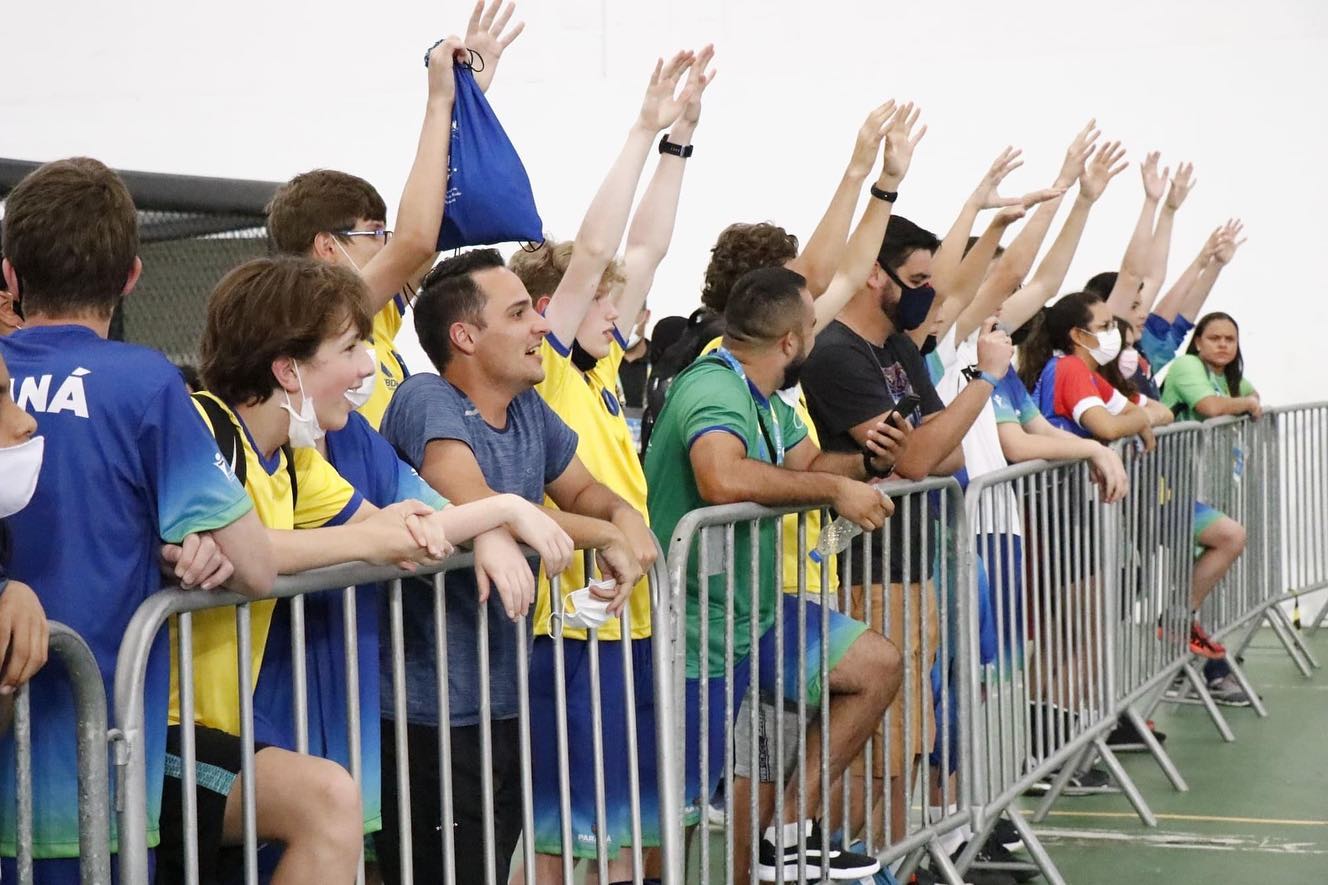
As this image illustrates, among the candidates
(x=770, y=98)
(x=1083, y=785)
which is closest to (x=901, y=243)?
(x=1083, y=785)

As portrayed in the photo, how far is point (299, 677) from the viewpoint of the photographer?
2291mm

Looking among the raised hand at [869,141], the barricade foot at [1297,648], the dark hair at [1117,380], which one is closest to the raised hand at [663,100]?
the raised hand at [869,141]

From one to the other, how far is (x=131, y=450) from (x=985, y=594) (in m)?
2.80

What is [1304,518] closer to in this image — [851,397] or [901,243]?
[901,243]

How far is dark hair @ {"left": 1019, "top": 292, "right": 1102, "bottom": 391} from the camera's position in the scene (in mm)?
6367

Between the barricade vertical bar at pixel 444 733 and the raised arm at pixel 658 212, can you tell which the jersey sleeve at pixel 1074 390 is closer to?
the raised arm at pixel 658 212

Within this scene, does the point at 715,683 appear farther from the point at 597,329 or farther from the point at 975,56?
the point at 975,56

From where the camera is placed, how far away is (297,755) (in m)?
2.28

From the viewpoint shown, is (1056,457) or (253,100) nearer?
(1056,457)

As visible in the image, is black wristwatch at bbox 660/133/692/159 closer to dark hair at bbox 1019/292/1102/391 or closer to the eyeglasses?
the eyeglasses

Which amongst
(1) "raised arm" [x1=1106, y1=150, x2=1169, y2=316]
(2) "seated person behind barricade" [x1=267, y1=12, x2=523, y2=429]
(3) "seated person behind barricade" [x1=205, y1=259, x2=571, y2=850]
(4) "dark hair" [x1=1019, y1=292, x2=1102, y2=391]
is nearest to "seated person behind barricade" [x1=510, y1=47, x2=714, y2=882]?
(2) "seated person behind barricade" [x1=267, y1=12, x2=523, y2=429]

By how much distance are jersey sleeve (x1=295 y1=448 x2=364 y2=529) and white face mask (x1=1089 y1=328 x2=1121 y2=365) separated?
171 inches

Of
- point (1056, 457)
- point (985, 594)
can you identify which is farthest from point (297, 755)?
point (1056, 457)

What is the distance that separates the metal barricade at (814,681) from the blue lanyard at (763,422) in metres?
0.19
